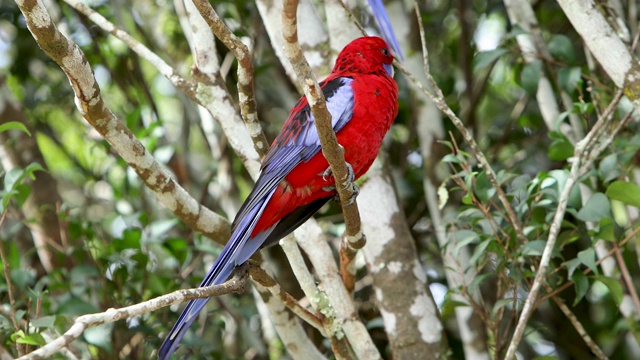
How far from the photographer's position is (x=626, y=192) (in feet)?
9.98

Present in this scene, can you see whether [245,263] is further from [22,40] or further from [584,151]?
[22,40]

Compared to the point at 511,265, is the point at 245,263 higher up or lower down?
higher up

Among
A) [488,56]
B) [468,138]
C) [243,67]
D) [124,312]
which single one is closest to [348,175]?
[243,67]

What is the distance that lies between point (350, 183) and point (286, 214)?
20.3 inches

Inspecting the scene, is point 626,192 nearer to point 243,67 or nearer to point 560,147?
point 560,147

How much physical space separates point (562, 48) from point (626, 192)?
3.48ft

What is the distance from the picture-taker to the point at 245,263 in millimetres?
2885

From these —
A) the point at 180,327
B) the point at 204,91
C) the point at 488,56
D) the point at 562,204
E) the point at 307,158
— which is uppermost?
the point at 204,91

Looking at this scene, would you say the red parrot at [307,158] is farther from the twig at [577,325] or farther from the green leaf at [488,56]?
the twig at [577,325]

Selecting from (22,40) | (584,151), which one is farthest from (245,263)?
(22,40)

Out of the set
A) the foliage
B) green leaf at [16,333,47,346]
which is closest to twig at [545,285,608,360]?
the foliage

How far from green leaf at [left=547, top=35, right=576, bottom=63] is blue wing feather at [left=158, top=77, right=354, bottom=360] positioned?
46.5 inches

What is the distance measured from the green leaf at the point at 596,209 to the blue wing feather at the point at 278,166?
3.26 feet

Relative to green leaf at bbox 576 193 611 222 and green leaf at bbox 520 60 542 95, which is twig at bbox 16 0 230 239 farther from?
green leaf at bbox 520 60 542 95
